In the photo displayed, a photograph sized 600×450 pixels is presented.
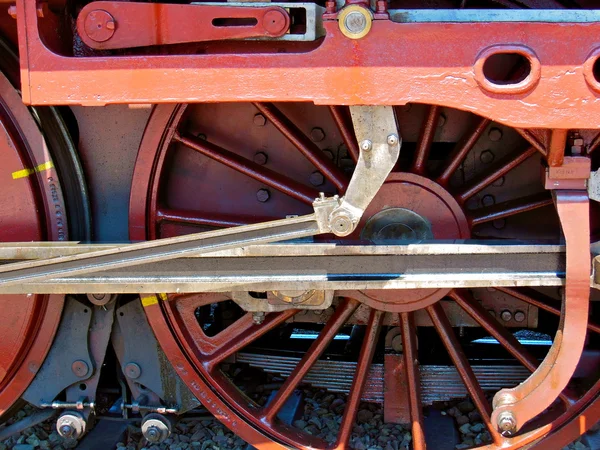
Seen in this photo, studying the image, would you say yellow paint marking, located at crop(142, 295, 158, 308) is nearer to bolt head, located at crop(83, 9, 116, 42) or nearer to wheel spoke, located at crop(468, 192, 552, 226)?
bolt head, located at crop(83, 9, 116, 42)

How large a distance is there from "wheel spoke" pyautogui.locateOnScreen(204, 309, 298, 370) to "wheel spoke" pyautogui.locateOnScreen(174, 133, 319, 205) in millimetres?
470

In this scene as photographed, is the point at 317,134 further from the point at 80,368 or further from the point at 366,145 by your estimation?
the point at 80,368

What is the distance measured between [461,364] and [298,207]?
0.90 meters

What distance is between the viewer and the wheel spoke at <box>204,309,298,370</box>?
→ 3.02m

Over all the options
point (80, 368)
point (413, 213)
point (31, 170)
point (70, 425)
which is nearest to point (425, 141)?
point (413, 213)

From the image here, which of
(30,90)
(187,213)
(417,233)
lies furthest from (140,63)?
(417,233)

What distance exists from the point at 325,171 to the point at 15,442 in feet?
6.19

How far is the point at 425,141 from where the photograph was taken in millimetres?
2830

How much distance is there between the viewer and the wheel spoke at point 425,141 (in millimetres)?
2789

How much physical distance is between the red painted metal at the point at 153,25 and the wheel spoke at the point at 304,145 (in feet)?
1.94

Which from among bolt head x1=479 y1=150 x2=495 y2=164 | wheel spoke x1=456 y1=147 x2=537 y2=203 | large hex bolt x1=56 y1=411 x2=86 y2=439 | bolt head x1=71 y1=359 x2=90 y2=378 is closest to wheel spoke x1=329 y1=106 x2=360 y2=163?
wheel spoke x1=456 y1=147 x2=537 y2=203

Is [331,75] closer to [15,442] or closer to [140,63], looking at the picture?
[140,63]

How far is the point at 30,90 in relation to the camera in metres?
2.24

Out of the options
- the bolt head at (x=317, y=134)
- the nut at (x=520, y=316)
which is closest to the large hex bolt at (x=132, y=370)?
the bolt head at (x=317, y=134)
